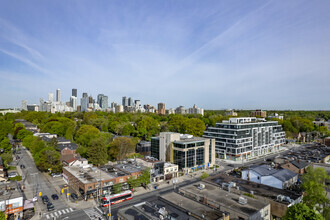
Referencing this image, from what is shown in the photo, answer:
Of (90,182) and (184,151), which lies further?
(184,151)

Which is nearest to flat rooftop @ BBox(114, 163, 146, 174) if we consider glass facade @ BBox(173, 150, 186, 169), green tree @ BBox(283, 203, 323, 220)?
glass facade @ BBox(173, 150, 186, 169)

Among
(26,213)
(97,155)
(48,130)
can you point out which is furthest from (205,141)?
(48,130)

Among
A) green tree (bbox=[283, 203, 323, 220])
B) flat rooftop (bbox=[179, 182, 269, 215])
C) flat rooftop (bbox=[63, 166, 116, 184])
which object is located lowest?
flat rooftop (bbox=[63, 166, 116, 184])

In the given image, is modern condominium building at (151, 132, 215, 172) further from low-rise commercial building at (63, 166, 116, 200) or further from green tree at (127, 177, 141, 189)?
low-rise commercial building at (63, 166, 116, 200)

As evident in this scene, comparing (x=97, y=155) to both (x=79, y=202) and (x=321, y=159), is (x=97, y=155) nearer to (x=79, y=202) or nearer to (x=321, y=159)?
(x=79, y=202)

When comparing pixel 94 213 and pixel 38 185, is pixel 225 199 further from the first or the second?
pixel 38 185

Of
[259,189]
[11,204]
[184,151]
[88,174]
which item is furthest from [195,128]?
[11,204]
